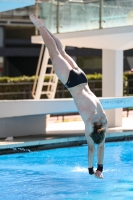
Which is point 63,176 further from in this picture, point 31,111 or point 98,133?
point 31,111

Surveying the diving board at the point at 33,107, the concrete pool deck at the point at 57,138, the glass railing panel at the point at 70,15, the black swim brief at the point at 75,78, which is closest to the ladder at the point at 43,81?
the glass railing panel at the point at 70,15

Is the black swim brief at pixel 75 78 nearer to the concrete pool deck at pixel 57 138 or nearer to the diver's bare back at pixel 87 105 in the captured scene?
the diver's bare back at pixel 87 105

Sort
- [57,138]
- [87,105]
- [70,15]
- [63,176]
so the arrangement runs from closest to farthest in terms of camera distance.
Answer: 1. [87,105]
2. [63,176]
3. [57,138]
4. [70,15]

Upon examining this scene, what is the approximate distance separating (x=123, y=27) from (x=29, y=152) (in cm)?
489

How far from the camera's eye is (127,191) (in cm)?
978

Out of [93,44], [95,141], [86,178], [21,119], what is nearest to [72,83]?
[95,141]

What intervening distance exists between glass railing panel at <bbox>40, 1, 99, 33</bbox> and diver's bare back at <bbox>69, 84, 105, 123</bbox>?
377 inches

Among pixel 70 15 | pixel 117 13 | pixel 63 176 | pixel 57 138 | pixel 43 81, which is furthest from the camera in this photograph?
pixel 43 81

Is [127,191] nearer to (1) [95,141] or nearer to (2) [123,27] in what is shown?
(1) [95,141]

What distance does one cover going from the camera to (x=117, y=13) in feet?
54.9

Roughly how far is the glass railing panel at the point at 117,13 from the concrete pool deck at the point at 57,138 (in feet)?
10.2

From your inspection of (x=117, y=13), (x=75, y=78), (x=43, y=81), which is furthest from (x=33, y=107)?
(x=75, y=78)

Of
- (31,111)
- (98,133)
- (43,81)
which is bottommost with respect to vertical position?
(43,81)

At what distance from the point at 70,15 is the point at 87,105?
10.7 metres
